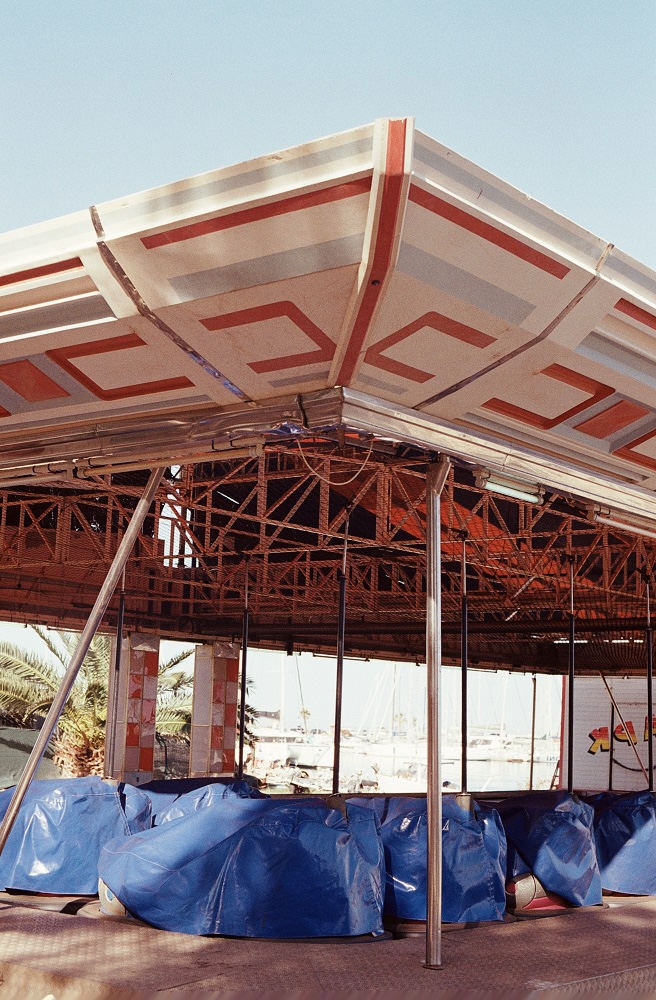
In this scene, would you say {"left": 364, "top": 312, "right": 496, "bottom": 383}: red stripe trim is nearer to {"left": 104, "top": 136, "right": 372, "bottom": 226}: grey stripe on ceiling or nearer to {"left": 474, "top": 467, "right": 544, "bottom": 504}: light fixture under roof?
{"left": 104, "top": 136, "right": 372, "bottom": 226}: grey stripe on ceiling

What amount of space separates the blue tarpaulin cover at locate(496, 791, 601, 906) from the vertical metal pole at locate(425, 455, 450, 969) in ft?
7.25

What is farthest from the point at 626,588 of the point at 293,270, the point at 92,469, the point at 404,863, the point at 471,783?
the point at 471,783

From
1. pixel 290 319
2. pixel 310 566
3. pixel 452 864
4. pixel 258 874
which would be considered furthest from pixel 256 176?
pixel 310 566

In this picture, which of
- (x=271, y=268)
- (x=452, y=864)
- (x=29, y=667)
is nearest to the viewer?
(x=271, y=268)

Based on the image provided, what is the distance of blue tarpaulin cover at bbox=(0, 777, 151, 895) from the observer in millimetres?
7582

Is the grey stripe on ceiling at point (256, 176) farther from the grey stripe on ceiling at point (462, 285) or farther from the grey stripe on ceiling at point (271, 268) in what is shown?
the grey stripe on ceiling at point (462, 285)

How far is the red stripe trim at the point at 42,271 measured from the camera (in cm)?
489

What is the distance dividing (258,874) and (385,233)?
13.7 feet

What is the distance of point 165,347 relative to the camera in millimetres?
5293

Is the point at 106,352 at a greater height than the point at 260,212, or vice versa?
the point at 260,212

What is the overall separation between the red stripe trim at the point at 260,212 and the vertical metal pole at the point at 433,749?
2.23 metres

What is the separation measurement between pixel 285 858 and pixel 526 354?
3.54 m

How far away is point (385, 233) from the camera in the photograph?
4.28 metres

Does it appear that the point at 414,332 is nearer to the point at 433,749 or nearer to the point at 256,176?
the point at 256,176
